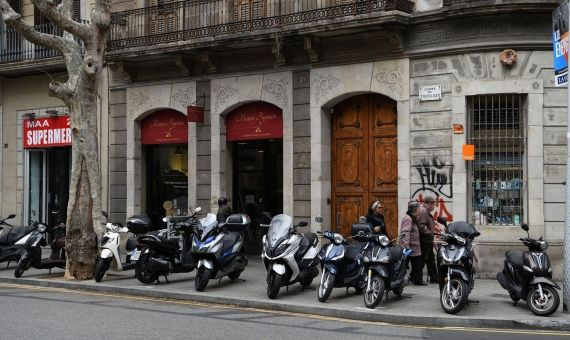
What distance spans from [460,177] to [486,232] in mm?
1199

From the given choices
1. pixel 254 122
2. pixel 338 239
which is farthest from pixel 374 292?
pixel 254 122

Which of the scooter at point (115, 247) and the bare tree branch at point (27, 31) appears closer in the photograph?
the scooter at point (115, 247)

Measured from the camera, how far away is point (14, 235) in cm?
1678

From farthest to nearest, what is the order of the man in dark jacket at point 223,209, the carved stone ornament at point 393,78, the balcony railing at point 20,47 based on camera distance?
the balcony railing at point 20,47
the man in dark jacket at point 223,209
the carved stone ornament at point 393,78

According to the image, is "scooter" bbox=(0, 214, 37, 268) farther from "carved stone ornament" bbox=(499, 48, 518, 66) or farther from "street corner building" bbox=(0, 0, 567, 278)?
"carved stone ornament" bbox=(499, 48, 518, 66)

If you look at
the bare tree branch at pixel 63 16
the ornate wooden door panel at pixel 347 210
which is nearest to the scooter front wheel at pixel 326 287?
the ornate wooden door panel at pixel 347 210

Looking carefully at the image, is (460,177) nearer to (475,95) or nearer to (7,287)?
(475,95)

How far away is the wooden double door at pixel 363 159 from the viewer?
663 inches

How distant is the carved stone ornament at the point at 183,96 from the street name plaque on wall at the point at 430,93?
6.50 meters

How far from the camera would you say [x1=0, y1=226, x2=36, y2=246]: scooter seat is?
16656mm

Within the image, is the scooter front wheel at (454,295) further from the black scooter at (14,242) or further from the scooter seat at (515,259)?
the black scooter at (14,242)

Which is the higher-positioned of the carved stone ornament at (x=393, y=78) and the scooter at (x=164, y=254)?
the carved stone ornament at (x=393, y=78)

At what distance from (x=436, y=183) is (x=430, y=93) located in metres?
1.86

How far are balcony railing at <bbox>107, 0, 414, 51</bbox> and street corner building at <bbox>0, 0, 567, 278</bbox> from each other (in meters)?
0.04
